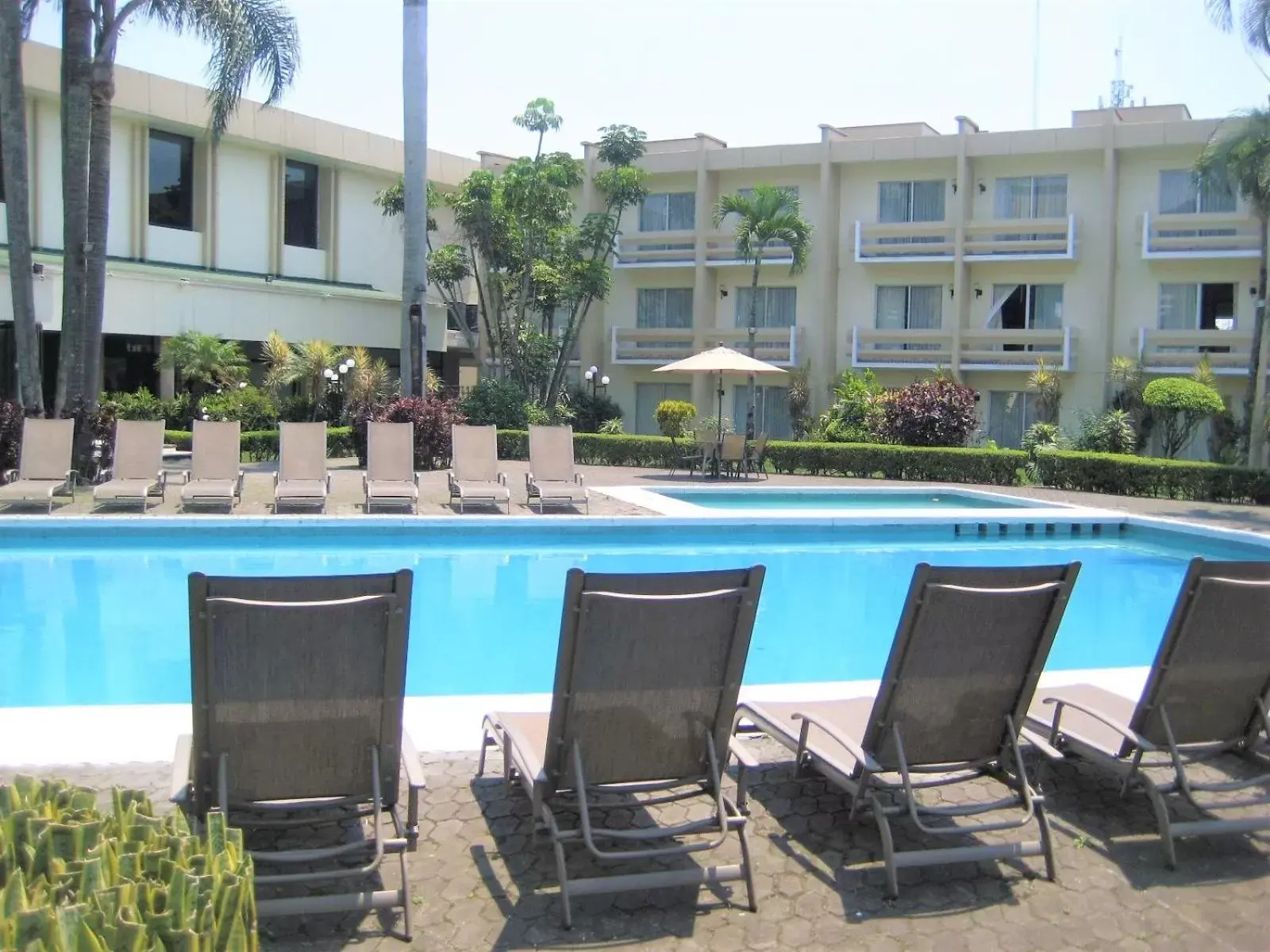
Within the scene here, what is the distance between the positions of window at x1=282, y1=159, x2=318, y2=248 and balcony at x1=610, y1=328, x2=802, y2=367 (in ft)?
29.3

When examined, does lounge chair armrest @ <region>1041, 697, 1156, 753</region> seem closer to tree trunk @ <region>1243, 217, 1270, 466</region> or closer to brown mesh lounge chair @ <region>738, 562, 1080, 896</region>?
brown mesh lounge chair @ <region>738, 562, 1080, 896</region>

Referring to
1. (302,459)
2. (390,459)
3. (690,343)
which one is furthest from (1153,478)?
(690,343)

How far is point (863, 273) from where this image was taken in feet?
105

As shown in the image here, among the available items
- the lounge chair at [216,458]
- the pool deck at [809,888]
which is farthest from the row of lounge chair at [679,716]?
the lounge chair at [216,458]

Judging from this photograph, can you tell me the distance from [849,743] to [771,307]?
29995 mm

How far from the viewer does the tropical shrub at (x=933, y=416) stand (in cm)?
2358

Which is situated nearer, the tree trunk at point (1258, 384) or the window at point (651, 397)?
the tree trunk at point (1258, 384)

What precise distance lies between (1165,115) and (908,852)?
101ft

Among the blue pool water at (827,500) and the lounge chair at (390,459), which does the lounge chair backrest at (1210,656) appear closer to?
the lounge chair at (390,459)

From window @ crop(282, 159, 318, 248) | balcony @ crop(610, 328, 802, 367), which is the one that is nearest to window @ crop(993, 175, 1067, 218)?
balcony @ crop(610, 328, 802, 367)

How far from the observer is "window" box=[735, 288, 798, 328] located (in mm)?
33031

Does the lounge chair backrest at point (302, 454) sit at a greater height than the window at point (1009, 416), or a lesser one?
Result: lesser

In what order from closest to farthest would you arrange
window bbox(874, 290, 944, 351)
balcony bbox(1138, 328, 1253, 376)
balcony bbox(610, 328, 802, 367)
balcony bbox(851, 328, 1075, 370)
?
balcony bbox(1138, 328, 1253, 376)
balcony bbox(851, 328, 1075, 370)
window bbox(874, 290, 944, 351)
balcony bbox(610, 328, 802, 367)

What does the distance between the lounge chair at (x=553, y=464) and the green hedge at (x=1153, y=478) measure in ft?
31.3
